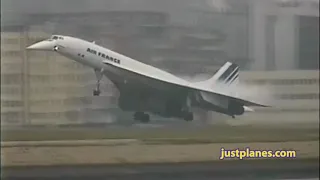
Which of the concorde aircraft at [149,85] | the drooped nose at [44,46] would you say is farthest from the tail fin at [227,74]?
the drooped nose at [44,46]

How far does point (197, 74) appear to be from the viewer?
9.17 ft

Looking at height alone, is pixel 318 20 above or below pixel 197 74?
above

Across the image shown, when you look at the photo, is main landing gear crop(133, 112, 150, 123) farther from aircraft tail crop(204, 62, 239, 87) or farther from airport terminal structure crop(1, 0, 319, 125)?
aircraft tail crop(204, 62, 239, 87)

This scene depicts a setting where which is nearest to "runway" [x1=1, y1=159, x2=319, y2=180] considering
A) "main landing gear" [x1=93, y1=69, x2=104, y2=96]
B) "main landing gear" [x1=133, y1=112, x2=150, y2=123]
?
"main landing gear" [x1=133, y1=112, x2=150, y2=123]

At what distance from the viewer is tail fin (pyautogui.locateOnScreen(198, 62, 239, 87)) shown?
279 centimetres

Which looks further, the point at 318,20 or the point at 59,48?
the point at 318,20

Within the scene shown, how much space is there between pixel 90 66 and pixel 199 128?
23.5 inches

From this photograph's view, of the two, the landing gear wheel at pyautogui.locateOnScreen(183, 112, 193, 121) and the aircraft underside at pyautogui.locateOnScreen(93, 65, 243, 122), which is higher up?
the aircraft underside at pyautogui.locateOnScreen(93, 65, 243, 122)

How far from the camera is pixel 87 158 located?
274 centimetres

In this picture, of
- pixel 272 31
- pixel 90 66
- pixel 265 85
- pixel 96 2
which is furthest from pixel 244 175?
pixel 96 2

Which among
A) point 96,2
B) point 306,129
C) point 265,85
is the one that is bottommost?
point 306,129

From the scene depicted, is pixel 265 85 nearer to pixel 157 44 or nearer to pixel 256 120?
pixel 256 120
